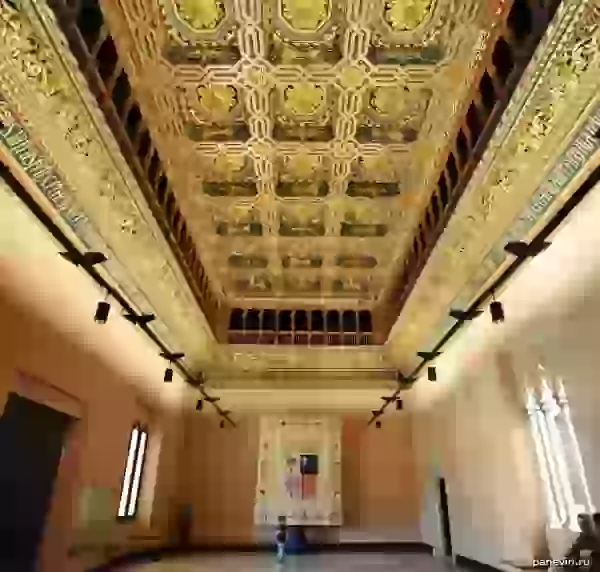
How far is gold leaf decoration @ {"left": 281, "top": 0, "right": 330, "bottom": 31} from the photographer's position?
372 cm

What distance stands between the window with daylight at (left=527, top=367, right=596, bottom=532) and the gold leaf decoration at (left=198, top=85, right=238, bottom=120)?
4106mm

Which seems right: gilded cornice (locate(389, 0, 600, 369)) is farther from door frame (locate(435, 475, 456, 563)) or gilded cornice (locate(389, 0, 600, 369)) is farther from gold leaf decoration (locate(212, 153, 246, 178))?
door frame (locate(435, 475, 456, 563))

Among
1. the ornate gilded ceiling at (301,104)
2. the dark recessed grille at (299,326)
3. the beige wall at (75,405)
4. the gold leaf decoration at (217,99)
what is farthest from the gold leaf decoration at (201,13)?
the dark recessed grille at (299,326)

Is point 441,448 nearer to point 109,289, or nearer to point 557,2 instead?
point 109,289

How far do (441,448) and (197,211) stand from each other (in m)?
5.99

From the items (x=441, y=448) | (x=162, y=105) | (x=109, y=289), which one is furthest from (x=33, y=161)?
(x=441, y=448)

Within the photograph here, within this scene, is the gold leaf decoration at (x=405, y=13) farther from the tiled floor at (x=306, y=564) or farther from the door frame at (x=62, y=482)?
the tiled floor at (x=306, y=564)

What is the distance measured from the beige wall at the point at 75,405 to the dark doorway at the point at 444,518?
5.21m

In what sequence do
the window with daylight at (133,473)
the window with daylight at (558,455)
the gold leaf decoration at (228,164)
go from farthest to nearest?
the window with daylight at (133,473), the gold leaf decoration at (228,164), the window with daylight at (558,455)

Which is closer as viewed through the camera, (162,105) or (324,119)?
(162,105)

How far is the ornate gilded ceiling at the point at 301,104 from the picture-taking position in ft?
12.4

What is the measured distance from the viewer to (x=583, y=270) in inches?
173

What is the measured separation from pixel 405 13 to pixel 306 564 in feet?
26.0

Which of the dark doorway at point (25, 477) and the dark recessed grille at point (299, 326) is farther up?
the dark recessed grille at point (299, 326)
